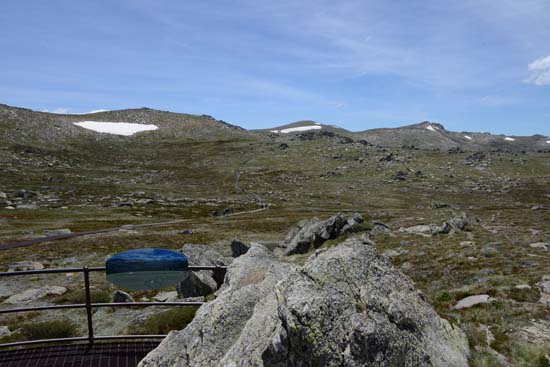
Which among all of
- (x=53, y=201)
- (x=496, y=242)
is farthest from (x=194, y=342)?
(x=53, y=201)

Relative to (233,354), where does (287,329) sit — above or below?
above

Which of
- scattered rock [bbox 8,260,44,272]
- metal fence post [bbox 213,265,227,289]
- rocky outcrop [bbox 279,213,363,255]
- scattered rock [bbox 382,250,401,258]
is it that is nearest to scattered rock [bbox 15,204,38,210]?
scattered rock [bbox 8,260,44,272]

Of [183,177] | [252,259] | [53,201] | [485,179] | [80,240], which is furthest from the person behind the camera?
[183,177]

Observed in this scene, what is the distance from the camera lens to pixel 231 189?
492 feet

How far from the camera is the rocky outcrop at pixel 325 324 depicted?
821 cm

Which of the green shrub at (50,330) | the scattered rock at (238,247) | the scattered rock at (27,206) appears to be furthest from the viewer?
the scattered rock at (27,206)

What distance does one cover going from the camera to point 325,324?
8414 mm

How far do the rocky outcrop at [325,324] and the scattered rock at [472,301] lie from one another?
5.89 m

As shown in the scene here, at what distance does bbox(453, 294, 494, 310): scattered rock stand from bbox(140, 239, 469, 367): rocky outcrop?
589 centimetres

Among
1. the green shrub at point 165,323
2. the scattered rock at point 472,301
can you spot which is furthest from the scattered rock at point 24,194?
the scattered rock at point 472,301

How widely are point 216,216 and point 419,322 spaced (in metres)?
82.3

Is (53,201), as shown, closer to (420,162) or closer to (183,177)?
(183,177)

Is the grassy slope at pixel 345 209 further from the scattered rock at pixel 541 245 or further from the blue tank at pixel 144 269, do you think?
the blue tank at pixel 144 269

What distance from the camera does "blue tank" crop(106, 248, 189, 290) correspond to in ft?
36.2
